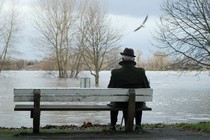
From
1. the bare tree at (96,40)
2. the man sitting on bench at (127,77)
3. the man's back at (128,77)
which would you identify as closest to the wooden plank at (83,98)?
the man sitting on bench at (127,77)

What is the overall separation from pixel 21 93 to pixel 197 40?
2516cm

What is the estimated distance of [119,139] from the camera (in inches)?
300

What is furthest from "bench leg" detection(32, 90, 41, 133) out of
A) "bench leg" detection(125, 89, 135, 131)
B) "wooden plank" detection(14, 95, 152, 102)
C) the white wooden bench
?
"bench leg" detection(125, 89, 135, 131)

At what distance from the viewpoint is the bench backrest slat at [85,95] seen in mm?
8297

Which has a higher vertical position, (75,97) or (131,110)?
(75,97)

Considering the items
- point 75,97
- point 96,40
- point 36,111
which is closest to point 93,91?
point 75,97

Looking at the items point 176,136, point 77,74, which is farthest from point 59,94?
point 77,74

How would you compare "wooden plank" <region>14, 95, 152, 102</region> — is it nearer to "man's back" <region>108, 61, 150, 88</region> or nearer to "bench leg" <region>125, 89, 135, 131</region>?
"bench leg" <region>125, 89, 135, 131</region>

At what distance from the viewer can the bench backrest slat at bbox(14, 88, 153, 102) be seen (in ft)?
27.2

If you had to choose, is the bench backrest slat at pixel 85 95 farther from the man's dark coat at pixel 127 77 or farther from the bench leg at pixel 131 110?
the man's dark coat at pixel 127 77

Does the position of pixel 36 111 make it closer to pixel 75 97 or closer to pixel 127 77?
pixel 75 97

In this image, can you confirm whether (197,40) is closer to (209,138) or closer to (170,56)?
(170,56)

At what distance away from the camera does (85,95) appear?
27.8 ft

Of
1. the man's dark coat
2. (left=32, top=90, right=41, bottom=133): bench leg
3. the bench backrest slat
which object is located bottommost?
(left=32, top=90, right=41, bottom=133): bench leg
